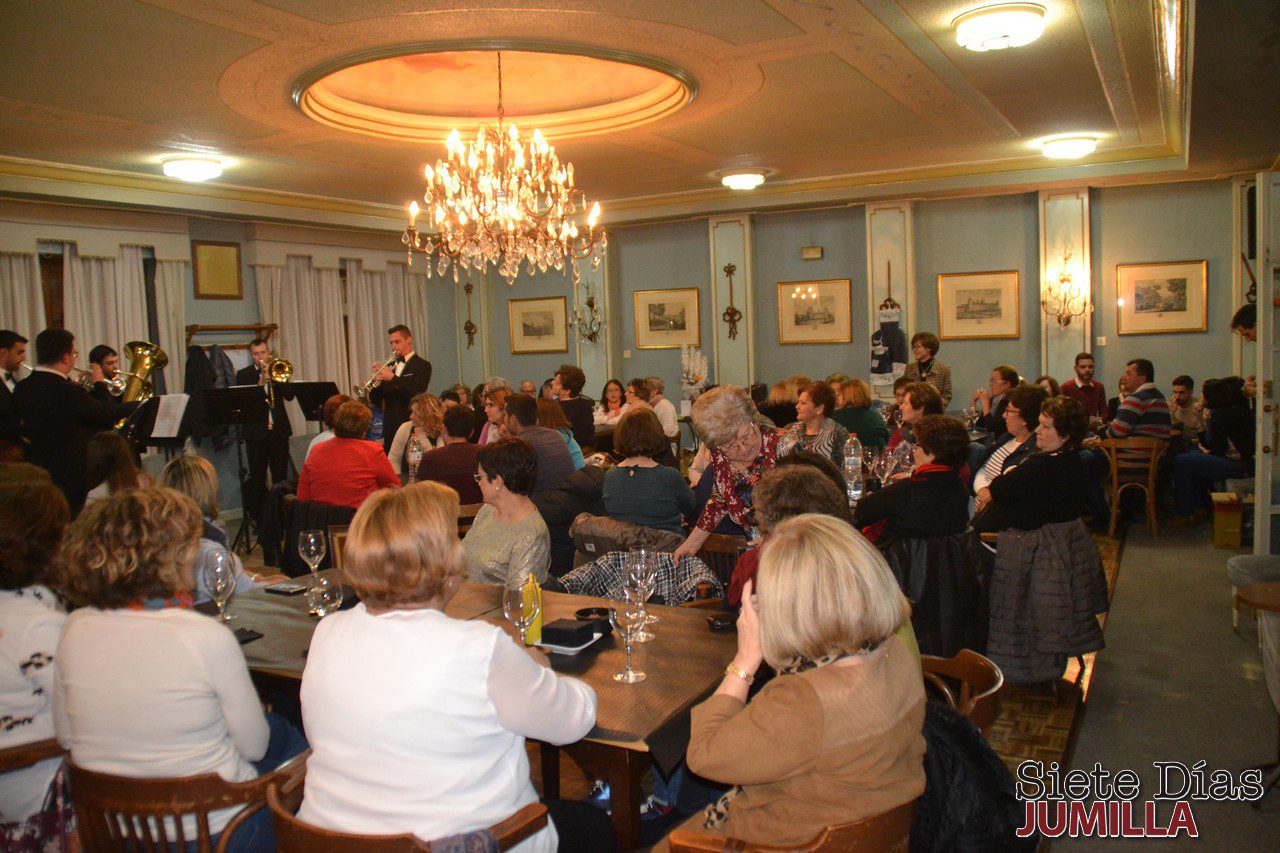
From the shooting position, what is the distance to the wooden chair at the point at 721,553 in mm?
3912

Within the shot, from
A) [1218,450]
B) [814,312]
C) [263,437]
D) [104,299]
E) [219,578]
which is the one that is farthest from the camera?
[814,312]

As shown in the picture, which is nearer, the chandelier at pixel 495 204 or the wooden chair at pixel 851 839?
the wooden chair at pixel 851 839

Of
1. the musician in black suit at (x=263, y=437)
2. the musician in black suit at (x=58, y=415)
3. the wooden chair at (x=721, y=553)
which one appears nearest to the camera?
the wooden chair at (x=721, y=553)

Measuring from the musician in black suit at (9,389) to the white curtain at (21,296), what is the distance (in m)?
Result: 2.17

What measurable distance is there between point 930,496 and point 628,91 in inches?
174

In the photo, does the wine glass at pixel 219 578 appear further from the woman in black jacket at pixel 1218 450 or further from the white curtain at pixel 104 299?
the woman in black jacket at pixel 1218 450

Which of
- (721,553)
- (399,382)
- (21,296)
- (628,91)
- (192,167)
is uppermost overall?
(628,91)

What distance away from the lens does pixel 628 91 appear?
7.17 m

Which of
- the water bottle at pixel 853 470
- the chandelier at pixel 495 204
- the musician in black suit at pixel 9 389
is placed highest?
the chandelier at pixel 495 204

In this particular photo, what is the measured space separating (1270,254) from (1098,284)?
5.83 m

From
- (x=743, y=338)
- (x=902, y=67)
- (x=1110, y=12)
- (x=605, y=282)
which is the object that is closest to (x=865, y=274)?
(x=743, y=338)

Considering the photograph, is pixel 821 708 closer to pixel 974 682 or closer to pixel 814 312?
pixel 974 682

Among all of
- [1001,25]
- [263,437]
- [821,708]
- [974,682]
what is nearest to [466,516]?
[974,682]

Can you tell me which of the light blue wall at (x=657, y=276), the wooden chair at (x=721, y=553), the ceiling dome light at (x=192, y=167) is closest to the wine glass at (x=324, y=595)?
the wooden chair at (x=721, y=553)
